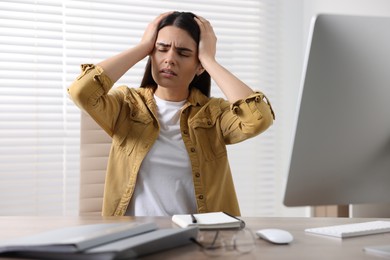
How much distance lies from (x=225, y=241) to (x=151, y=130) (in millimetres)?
897

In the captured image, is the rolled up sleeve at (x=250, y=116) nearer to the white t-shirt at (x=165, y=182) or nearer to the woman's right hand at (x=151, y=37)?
the white t-shirt at (x=165, y=182)

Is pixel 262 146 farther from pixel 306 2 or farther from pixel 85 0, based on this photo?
pixel 85 0

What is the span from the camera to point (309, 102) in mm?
853

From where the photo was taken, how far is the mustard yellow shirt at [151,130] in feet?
6.04

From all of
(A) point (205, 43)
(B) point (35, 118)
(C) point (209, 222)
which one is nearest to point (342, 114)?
(C) point (209, 222)

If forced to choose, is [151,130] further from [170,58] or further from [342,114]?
[342,114]

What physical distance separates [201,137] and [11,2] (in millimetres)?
1353

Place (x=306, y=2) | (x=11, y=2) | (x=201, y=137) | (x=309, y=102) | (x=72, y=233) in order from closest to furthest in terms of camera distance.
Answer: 1. (x=309, y=102)
2. (x=72, y=233)
3. (x=201, y=137)
4. (x=11, y=2)
5. (x=306, y=2)

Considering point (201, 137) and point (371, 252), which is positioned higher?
point (201, 137)

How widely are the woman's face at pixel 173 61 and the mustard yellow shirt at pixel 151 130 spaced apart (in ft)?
0.24

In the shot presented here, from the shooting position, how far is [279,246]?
1.04 m

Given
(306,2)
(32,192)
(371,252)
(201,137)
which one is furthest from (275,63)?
(371,252)

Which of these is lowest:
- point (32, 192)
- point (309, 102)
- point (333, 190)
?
point (32, 192)

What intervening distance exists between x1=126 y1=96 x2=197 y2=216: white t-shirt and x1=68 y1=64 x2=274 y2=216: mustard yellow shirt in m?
0.03
